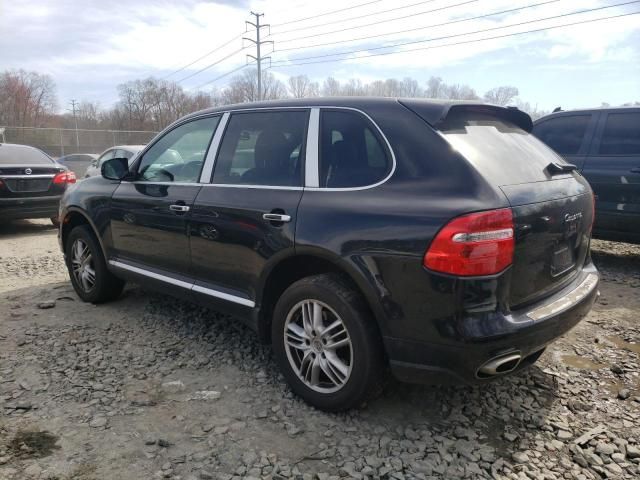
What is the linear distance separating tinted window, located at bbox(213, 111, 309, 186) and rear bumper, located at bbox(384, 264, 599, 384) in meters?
1.19

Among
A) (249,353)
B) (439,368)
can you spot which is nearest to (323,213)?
(439,368)

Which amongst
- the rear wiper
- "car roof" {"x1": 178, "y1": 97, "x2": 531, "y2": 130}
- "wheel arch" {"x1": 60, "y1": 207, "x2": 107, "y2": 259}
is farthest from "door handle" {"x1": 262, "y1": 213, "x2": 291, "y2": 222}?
"wheel arch" {"x1": 60, "y1": 207, "x2": 107, "y2": 259}

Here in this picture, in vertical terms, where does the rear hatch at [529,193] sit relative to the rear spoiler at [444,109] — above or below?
below

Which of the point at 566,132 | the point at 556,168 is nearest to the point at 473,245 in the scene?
the point at 556,168

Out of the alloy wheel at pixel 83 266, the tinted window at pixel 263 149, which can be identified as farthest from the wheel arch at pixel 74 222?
the tinted window at pixel 263 149

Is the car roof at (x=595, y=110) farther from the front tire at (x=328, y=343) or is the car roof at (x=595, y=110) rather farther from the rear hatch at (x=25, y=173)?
the rear hatch at (x=25, y=173)

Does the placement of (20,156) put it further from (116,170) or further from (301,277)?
(301,277)

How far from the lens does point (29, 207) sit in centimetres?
827

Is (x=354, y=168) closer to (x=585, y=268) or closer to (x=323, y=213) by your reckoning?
(x=323, y=213)

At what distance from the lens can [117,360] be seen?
354 centimetres

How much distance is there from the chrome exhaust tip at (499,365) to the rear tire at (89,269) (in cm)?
350

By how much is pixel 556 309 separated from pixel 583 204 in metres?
0.72

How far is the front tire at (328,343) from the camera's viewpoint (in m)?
2.60

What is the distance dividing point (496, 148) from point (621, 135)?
4.07 meters
